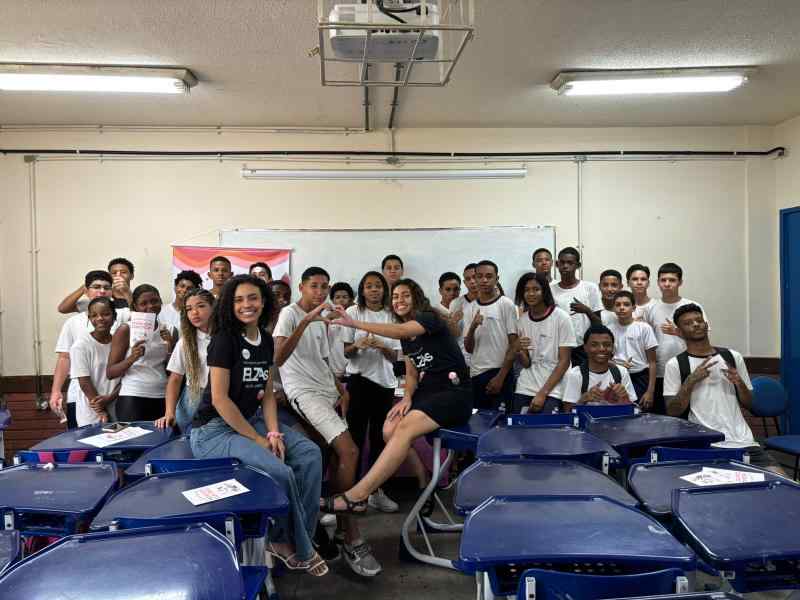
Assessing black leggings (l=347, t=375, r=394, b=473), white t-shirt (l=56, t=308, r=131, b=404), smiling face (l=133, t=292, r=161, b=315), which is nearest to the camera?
white t-shirt (l=56, t=308, r=131, b=404)

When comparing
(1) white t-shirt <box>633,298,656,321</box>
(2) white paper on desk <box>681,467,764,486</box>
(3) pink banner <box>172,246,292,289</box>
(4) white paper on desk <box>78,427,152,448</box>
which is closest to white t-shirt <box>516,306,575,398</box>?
(1) white t-shirt <box>633,298,656,321</box>

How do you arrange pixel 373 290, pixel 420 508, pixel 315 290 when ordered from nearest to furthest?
pixel 420 508 → pixel 315 290 → pixel 373 290

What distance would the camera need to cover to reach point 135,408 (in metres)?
3.21

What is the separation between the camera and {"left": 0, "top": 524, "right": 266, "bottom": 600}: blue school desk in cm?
116

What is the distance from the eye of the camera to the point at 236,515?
63.9 inches

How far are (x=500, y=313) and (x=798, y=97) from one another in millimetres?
3296

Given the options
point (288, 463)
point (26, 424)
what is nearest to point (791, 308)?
point (288, 463)

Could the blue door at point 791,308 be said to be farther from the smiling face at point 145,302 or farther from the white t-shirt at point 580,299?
the smiling face at point 145,302

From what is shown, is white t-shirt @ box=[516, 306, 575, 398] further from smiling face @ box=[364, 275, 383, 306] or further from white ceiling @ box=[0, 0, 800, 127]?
white ceiling @ box=[0, 0, 800, 127]

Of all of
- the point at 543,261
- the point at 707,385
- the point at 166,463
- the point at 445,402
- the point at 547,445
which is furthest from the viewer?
the point at 543,261

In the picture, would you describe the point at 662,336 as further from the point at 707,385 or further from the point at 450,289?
the point at 450,289

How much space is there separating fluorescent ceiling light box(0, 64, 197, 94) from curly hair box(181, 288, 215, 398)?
193cm

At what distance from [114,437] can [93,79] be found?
8.82 feet

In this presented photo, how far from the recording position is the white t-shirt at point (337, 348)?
3.52m
